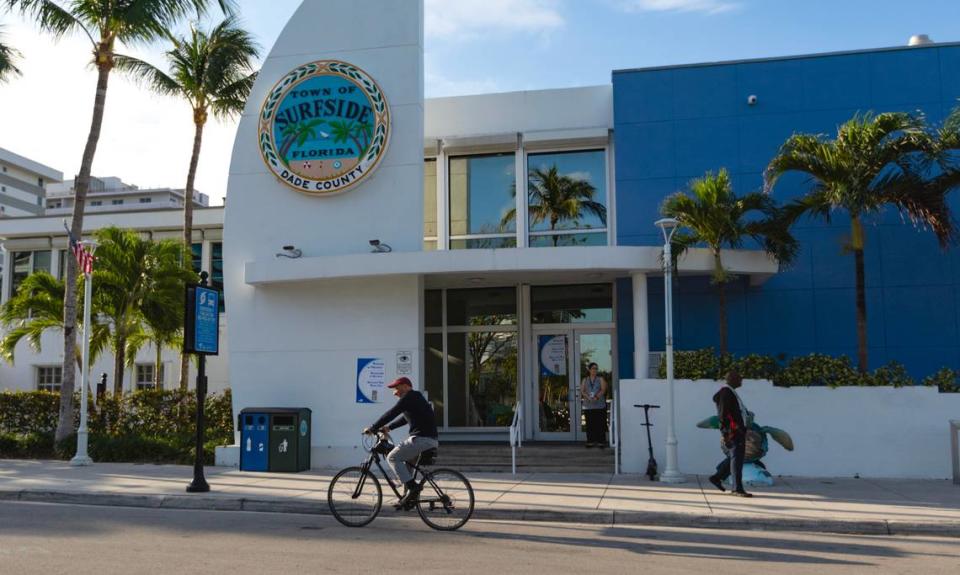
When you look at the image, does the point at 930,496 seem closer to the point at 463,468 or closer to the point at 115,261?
the point at 463,468

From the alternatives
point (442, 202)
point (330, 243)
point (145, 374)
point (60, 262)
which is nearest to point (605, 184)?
point (442, 202)

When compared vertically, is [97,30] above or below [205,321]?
above

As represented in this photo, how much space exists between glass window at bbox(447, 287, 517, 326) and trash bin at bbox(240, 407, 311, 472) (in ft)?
15.0

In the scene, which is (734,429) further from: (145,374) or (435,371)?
(145,374)

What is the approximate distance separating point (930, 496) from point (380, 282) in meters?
9.48

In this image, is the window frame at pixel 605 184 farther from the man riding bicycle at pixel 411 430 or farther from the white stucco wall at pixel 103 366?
the white stucco wall at pixel 103 366

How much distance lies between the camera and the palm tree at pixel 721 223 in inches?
579

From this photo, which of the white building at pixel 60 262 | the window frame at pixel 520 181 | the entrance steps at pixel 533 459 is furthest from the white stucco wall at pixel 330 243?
the white building at pixel 60 262

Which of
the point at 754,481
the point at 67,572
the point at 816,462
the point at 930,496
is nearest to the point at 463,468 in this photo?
the point at 754,481

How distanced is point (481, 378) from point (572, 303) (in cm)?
252

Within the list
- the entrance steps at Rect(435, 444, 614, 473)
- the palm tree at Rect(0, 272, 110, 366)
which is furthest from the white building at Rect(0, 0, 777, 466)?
the palm tree at Rect(0, 272, 110, 366)

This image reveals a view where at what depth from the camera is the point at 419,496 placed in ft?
31.9

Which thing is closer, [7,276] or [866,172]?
[866,172]

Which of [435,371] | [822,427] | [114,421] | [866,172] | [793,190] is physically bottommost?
[114,421]
